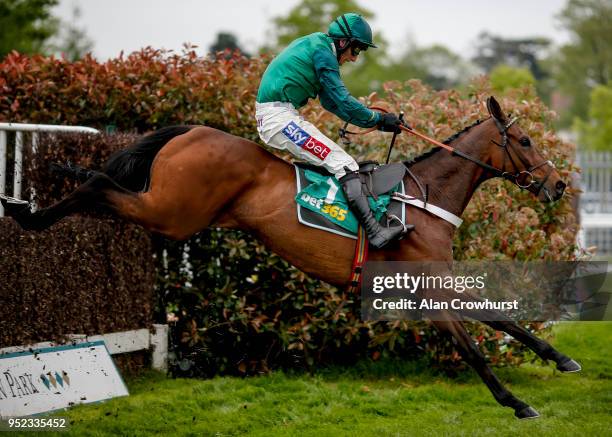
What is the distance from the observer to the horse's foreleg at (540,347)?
5906mm

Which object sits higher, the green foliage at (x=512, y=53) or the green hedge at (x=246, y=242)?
the green foliage at (x=512, y=53)

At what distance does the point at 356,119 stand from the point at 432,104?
2.62m

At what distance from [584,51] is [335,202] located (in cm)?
5933

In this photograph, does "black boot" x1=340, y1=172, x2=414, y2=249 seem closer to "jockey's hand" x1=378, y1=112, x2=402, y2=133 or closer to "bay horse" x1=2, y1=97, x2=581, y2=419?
"bay horse" x1=2, y1=97, x2=581, y2=419

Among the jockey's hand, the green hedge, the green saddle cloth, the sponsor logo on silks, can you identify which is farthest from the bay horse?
the green hedge

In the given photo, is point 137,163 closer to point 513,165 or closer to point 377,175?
point 377,175

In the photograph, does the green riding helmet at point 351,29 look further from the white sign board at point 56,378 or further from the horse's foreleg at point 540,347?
the white sign board at point 56,378

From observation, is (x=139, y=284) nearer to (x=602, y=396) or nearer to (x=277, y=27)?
(x=602, y=396)

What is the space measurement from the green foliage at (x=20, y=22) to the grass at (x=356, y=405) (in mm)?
16843

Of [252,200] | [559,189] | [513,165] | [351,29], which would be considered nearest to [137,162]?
[252,200]

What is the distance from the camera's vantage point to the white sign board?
5.99 meters

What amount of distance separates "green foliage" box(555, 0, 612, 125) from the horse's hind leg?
5899 cm

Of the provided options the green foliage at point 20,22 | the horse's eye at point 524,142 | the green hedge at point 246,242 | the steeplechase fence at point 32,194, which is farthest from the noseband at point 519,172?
the green foliage at point 20,22

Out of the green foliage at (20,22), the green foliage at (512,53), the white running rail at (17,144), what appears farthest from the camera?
the green foliage at (512,53)
